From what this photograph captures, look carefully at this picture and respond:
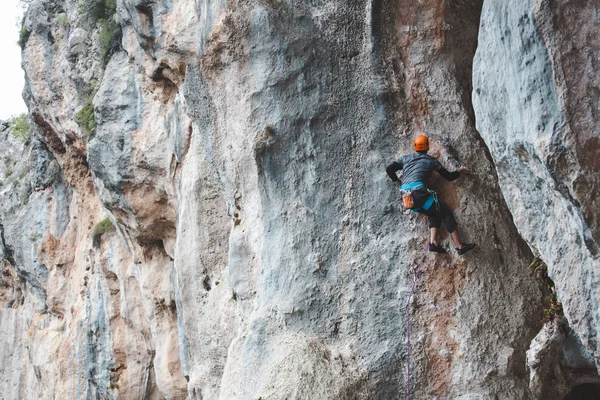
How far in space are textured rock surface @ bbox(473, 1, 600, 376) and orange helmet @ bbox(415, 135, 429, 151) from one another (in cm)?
133

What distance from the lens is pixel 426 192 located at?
7719mm

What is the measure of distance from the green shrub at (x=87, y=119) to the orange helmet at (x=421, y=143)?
941 centimetres

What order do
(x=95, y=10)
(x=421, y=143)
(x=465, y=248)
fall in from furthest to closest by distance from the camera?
(x=95, y=10)
(x=421, y=143)
(x=465, y=248)

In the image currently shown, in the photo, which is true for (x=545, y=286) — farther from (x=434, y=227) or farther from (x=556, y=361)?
(x=434, y=227)

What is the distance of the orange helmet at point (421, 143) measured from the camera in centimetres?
787

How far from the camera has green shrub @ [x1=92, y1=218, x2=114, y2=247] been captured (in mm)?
16594

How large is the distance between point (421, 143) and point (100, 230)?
1086 centimetres

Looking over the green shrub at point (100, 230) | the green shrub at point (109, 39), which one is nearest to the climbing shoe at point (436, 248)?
the green shrub at point (109, 39)

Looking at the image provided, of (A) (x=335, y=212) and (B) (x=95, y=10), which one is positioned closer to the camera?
(A) (x=335, y=212)

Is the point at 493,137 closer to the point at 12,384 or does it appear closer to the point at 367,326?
the point at 367,326

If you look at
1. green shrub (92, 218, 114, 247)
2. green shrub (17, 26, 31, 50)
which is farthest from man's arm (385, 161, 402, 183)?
green shrub (17, 26, 31, 50)

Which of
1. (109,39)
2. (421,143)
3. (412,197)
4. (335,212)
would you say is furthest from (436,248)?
(109,39)

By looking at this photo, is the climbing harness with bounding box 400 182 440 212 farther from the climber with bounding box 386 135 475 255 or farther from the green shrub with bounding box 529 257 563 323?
the green shrub with bounding box 529 257 563 323

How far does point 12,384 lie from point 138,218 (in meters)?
13.0
